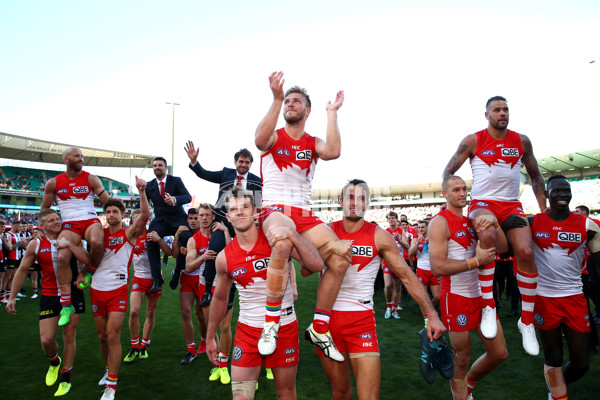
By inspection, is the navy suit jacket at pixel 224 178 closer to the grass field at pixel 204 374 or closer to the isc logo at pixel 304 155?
the isc logo at pixel 304 155

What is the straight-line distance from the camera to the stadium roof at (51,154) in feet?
147

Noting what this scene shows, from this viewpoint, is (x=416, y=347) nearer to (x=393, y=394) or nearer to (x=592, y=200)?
(x=393, y=394)

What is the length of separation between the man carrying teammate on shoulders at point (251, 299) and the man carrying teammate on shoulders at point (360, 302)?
0.42 meters

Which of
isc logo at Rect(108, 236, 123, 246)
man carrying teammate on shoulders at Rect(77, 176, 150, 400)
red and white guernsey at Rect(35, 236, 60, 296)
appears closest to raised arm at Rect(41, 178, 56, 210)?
red and white guernsey at Rect(35, 236, 60, 296)

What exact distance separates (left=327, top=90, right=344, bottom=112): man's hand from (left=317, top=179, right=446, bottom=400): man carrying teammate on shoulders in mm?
843

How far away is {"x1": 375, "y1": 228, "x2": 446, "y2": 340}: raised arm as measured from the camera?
11.9 feet

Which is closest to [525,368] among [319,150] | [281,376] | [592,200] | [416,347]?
[416,347]

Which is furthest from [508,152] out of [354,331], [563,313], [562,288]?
[354,331]

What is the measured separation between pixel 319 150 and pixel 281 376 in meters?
2.35

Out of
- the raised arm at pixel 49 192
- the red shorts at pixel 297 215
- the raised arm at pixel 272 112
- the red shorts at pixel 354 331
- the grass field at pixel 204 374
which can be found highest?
the raised arm at pixel 272 112

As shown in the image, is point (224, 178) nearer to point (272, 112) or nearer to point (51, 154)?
point (272, 112)

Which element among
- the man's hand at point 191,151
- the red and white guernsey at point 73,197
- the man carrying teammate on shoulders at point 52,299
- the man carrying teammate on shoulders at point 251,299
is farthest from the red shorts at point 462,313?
the red and white guernsey at point 73,197

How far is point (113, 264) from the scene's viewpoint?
242 inches

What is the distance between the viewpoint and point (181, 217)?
7797 mm
